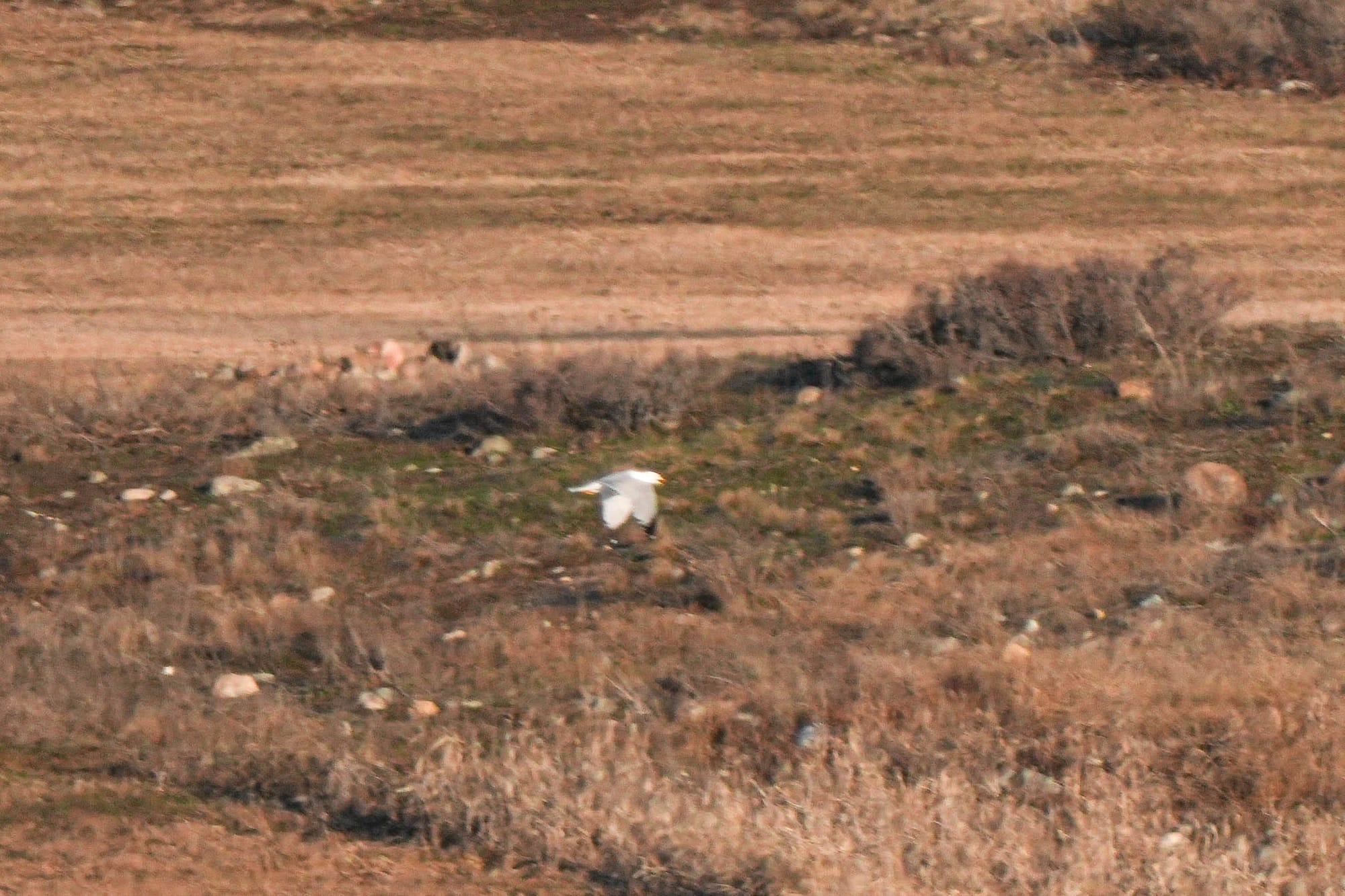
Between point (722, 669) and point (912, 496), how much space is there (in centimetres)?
187

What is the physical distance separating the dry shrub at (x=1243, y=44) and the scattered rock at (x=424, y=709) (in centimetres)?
1326

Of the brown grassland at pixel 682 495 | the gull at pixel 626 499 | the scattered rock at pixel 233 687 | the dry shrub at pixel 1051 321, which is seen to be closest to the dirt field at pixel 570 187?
the brown grassland at pixel 682 495

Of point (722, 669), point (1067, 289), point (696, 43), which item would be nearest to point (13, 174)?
point (696, 43)

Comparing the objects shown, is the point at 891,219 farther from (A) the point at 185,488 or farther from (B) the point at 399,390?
(A) the point at 185,488

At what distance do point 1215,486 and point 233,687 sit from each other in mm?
4393

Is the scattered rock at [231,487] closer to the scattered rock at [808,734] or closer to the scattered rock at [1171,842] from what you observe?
the scattered rock at [808,734]

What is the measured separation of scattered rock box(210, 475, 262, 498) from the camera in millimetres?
9281

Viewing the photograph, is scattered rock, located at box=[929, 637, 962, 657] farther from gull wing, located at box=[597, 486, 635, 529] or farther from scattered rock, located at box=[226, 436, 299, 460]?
scattered rock, located at box=[226, 436, 299, 460]

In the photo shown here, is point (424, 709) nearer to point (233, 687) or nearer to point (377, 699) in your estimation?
point (377, 699)

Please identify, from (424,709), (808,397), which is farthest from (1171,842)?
(808,397)

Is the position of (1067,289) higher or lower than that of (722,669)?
higher

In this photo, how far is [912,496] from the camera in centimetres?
855

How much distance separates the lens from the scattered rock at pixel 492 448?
973 centimetres

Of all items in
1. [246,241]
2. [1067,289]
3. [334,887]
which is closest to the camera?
[334,887]
